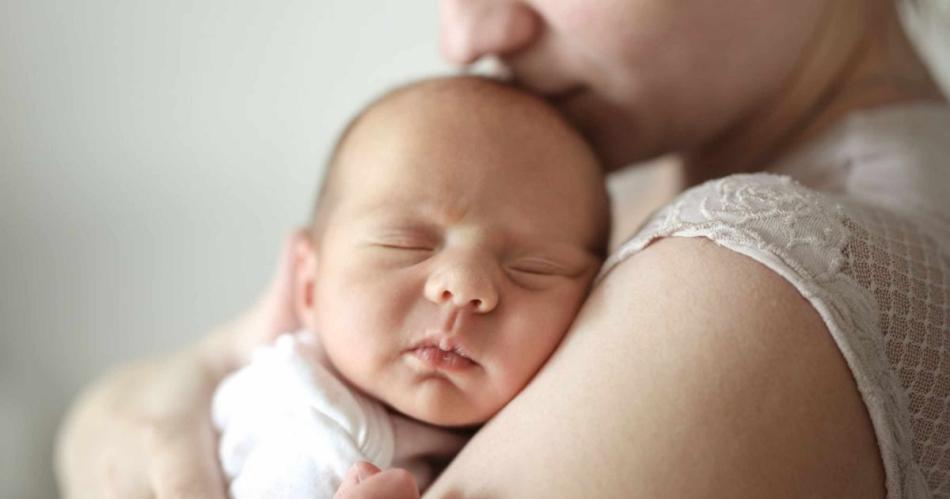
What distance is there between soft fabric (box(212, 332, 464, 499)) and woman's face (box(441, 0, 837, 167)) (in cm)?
39

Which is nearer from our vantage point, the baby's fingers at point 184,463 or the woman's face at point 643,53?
the baby's fingers at point 184,463

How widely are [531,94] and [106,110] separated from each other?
135cm

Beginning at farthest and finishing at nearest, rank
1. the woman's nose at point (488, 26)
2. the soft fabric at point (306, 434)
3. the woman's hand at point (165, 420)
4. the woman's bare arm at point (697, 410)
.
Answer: the woman's nose at point (488, 26) → the woman's hand at point (165, 420) → the soft fabric at point (306, 434) → the woman's bare arm at point (697, 410)

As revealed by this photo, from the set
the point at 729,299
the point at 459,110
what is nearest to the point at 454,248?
the point at 459,110

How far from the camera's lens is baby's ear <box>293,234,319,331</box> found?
1039 mm

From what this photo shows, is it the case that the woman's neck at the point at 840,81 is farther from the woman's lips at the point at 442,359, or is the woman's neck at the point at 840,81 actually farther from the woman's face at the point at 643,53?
the woman's lips at the point at 442,359

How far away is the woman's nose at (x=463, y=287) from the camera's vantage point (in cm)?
85

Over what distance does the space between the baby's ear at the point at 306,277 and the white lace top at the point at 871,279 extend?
33cm

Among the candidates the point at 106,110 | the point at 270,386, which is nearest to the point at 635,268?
the point at 270,386

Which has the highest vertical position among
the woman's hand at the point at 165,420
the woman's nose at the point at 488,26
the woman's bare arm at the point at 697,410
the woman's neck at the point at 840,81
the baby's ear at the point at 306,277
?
the woman's nose at the point at 488,26

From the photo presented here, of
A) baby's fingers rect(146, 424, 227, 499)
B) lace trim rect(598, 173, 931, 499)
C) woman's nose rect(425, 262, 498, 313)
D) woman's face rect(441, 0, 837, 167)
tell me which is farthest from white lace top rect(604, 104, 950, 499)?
baby's fingers rect(146, 424, 227, 499)

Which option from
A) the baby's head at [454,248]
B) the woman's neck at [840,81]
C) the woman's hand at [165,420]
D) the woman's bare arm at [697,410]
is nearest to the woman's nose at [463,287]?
the baby's head at [454,248]

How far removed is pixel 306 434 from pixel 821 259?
451mm

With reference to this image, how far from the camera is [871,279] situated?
780 millimetres
